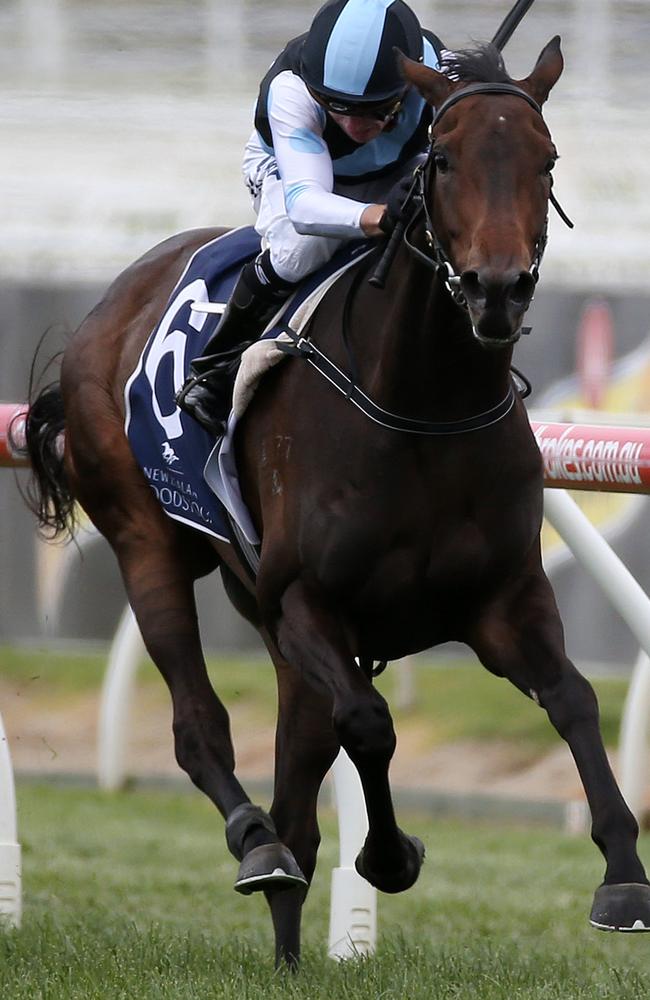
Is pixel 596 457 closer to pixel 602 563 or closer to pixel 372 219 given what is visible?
pixel 602 563

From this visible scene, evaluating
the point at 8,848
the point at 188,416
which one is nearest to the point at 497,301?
the point at 188,416

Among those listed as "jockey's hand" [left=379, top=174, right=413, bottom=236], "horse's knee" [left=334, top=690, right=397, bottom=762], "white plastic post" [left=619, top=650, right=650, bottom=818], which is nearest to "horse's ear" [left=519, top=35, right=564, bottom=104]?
"jockey's hand" [left=379, top=174, right=413, bottom=236]

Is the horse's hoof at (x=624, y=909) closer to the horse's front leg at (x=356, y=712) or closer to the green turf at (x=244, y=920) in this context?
the green turf at (x=244, y=920)

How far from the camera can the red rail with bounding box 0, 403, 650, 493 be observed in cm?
426

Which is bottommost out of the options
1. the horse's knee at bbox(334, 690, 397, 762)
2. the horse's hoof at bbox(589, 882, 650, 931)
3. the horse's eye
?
the horse's hoof at bbox(589, 882, 650, 931)

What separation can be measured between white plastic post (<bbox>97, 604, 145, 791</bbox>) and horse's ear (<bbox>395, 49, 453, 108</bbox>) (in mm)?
3484

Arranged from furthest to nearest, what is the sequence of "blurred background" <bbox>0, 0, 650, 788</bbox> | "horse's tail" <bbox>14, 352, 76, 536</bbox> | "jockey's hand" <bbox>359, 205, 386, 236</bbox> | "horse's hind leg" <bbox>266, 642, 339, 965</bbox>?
"blurred background" <bbox>0, 0, 650, 788</bbox> < "horse's tail" <bbox>14, 352, 76, 536</bbox> < "horse's hind leg" <bbox>266, 642, 339, 965</bbox> < "jockey's hand" <bbox>359, 205, 386, 236</bbox>

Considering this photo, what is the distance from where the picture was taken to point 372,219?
3576 mm

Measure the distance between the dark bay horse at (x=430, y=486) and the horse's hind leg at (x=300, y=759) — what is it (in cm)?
22

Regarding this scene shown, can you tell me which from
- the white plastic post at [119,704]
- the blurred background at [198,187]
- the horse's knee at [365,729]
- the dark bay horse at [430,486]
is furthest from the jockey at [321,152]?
the blurred background at [198,187]

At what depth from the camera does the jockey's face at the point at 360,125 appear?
378 cm

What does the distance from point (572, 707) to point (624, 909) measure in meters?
0.42

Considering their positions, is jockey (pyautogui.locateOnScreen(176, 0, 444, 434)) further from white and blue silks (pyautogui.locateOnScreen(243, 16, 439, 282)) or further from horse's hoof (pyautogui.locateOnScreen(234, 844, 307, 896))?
horse's hoof (pyautogui.locateOnScreen(234, 844, 307, 896))

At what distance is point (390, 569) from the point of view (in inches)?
140
